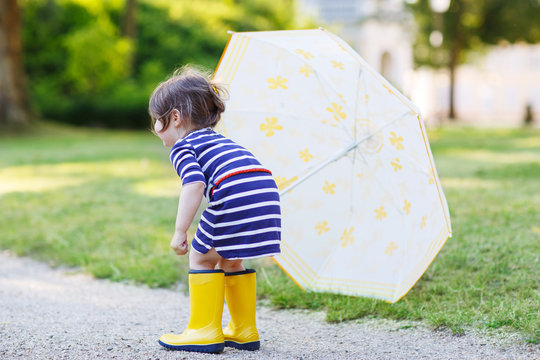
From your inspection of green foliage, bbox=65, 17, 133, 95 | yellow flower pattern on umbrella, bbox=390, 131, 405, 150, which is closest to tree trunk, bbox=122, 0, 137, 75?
green foliage, bbox=65, 17, 133, 95

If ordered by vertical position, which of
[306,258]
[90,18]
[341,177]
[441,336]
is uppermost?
[90,18]

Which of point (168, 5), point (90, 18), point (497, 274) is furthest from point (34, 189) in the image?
point (168, 5)

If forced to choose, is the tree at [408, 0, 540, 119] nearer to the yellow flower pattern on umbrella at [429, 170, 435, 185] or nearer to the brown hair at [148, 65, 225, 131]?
the yellow flower pattern on umbrella at [429, 170, 435, 185]

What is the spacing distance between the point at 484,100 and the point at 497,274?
4454cm

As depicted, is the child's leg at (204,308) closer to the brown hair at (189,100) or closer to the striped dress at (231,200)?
the striped dress at (231,200)

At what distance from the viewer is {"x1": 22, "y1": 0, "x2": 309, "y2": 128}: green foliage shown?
21297 mm

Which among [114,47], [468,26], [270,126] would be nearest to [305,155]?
[270,126]

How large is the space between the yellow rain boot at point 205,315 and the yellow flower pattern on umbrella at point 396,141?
1151 millimetres

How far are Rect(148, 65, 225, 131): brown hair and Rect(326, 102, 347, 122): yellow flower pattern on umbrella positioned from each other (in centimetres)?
77

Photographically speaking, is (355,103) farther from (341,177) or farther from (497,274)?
(497,274)

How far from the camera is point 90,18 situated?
81.9 ft

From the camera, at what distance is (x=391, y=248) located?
10.9ft

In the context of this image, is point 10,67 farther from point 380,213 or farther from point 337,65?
point 380,213

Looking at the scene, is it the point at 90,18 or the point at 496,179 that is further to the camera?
the point at 90,18
